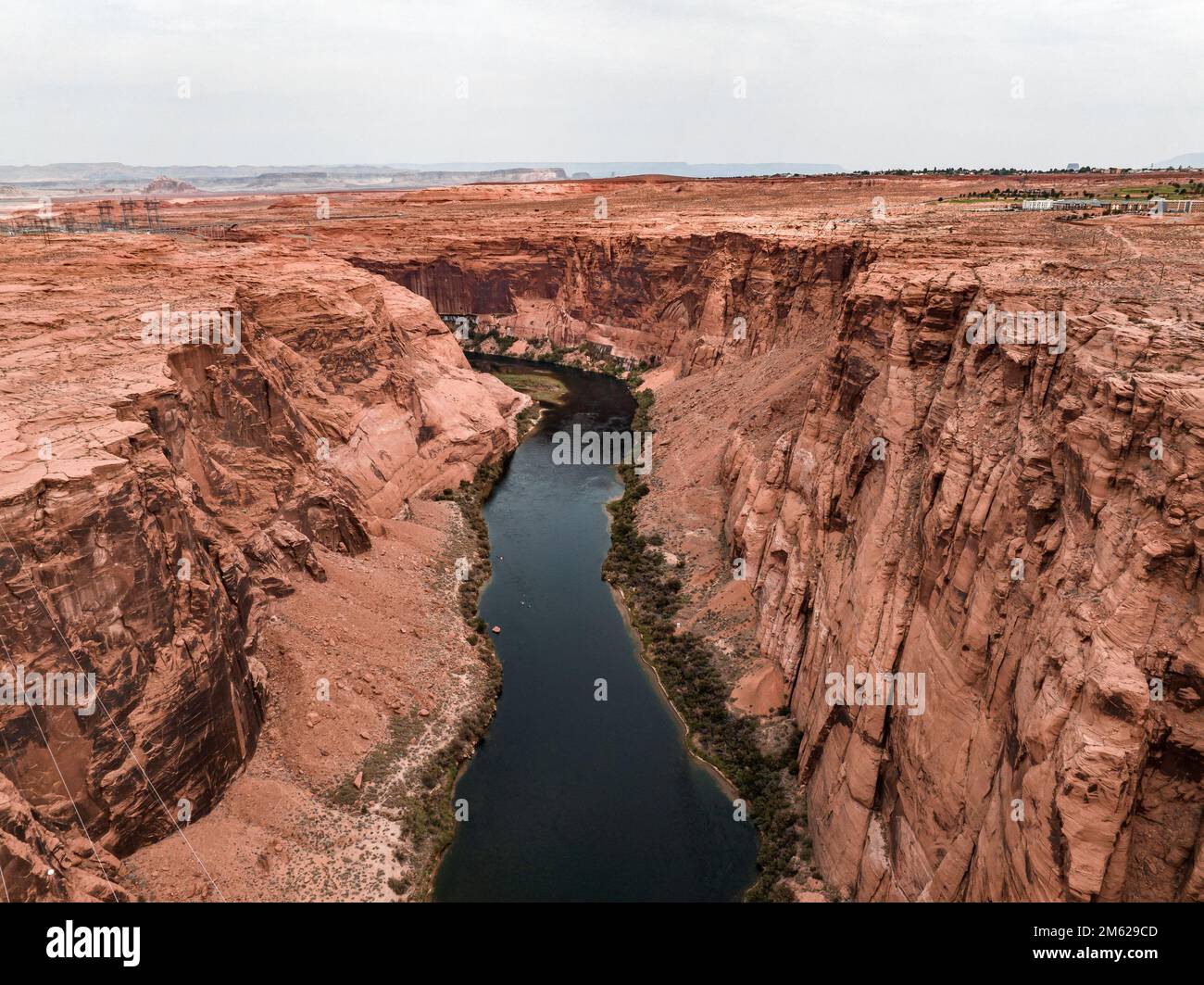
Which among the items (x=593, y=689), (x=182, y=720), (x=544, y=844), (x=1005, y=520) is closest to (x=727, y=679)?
(x=593, y=689)

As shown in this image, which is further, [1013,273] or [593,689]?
[593,689]

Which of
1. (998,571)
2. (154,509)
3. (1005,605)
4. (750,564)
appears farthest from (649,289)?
(1005,605)

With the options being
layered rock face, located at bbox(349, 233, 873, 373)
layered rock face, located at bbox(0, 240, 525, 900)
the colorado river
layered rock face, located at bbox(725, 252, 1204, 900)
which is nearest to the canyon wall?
layered rock face, located at bbox(725, 252, 1204, 900)

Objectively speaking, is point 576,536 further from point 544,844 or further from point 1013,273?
point 1013,273

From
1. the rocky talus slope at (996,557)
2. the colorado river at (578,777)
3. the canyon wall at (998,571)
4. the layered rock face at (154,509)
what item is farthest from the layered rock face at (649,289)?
the layered rock face at (154,509)

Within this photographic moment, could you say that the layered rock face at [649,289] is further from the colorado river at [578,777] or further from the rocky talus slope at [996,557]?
the colorado river at [578,777]

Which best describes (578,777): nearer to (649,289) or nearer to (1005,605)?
(1005,605)
